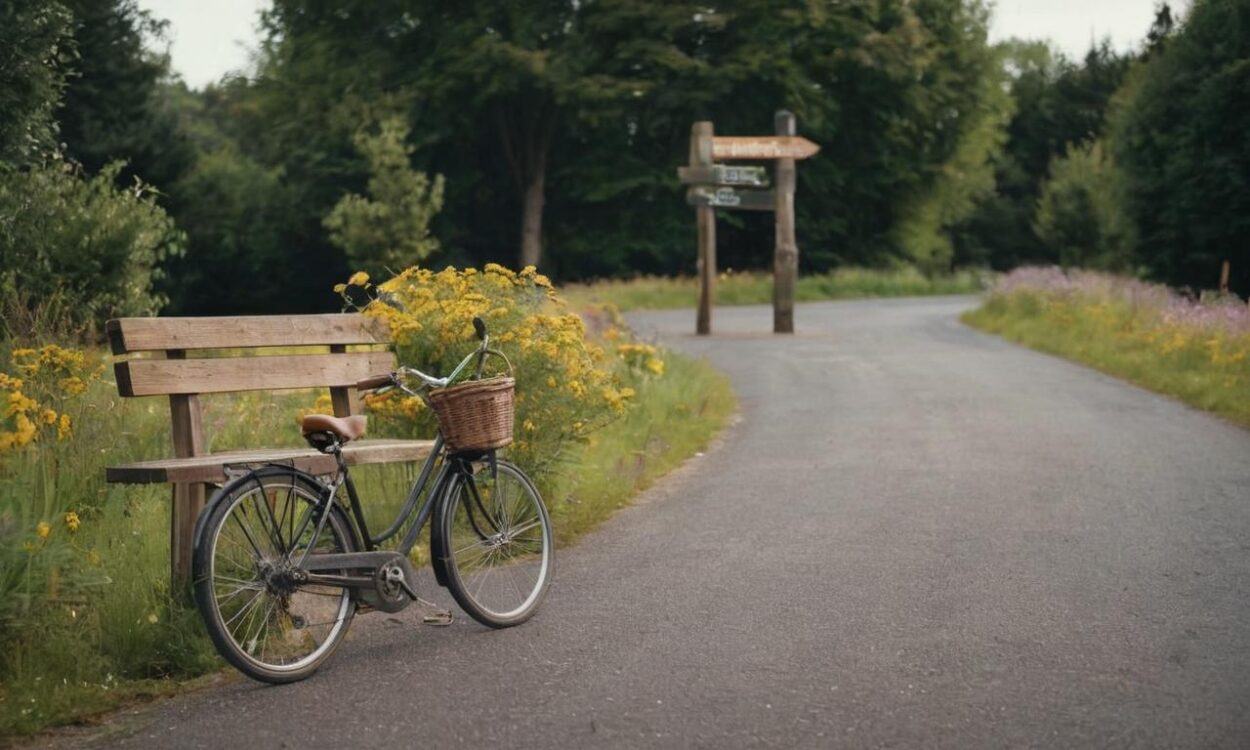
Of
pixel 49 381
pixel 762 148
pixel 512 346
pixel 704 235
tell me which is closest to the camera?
pixel 49 381

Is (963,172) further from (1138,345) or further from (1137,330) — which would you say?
(1138,345)

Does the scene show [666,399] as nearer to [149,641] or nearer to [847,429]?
[847,429]

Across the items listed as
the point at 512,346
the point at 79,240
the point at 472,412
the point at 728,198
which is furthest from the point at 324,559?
the point at 728,198

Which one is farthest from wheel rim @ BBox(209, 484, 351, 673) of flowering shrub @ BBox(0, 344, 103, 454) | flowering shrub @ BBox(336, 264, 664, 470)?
flowering shrub @ BBox(336, 264, 664, 470)

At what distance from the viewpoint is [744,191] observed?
24.2m

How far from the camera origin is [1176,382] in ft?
52.9

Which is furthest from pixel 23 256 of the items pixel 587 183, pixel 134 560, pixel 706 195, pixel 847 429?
pixel 587 183

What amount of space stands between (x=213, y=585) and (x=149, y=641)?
0.72m

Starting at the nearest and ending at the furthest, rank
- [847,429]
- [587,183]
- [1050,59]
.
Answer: [847,429]
[587,183]
[1050,59]

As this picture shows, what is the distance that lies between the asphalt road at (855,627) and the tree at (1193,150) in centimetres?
1744

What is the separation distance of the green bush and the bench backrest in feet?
20.5

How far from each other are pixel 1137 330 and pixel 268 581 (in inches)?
680

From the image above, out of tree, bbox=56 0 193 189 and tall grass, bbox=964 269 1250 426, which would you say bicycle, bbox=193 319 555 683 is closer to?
tall grass, bbox=964 269 1250 426

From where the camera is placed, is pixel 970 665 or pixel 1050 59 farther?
pixel 1050 59
